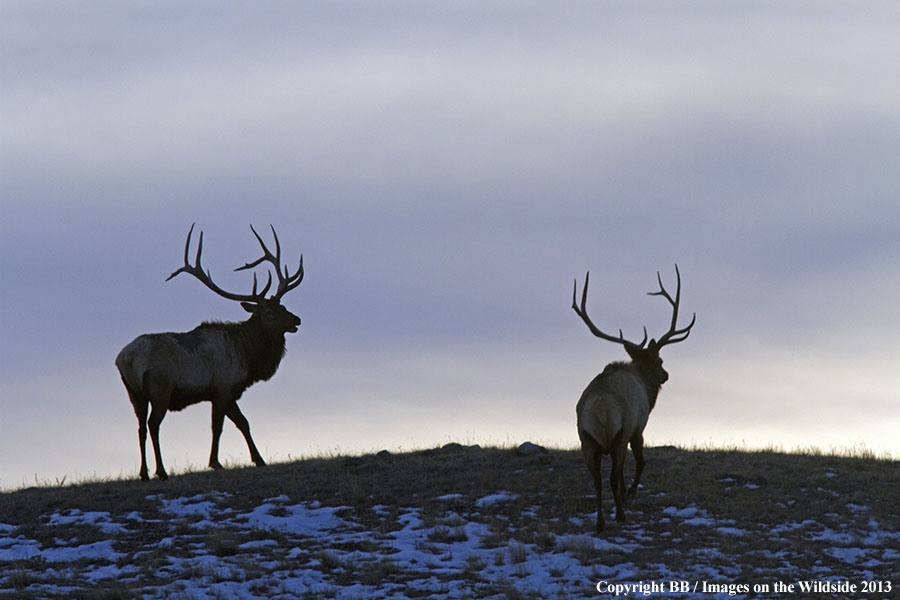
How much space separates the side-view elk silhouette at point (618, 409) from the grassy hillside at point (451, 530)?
21.9 inches

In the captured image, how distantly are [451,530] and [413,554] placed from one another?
0.96m

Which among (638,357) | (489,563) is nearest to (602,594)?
(489,563)

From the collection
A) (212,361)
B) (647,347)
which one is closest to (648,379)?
(647,347)

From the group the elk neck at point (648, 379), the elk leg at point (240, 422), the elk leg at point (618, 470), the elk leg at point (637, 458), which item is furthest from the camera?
the elk leg at point (240, 422)

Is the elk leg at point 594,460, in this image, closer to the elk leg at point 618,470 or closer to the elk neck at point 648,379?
the elk leg at point 618,470

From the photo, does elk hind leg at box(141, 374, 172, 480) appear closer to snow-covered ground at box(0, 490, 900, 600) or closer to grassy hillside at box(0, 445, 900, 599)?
grassy hillside at box(0, 445, 900, 599)

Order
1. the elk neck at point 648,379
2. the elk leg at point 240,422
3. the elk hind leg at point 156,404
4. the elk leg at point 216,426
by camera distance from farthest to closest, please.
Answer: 1. the elk leg at point 240,422
2. the elk leg at point 216,426
3. the elk hind leg at point 156,404
4. the elk neck at point 648,379

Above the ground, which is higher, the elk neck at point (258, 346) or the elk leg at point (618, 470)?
the elk neck at point (258, 346)

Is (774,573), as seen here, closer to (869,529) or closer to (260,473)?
(869,529)

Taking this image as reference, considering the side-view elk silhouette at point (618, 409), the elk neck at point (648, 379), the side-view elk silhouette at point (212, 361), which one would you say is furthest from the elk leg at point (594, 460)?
the side-view elk silhouette at point (212, 361)

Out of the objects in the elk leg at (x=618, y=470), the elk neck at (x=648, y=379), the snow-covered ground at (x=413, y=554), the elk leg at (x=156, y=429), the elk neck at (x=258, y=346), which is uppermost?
the elk neck at (x=258, y=346)

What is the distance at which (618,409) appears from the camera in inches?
579

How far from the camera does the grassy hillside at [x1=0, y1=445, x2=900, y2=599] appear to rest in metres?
12.6

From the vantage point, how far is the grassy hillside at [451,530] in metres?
12.6
